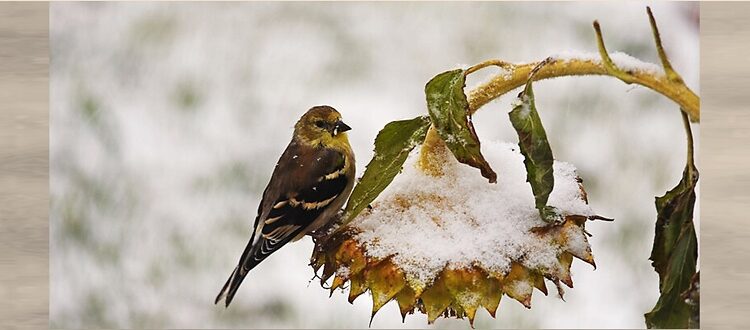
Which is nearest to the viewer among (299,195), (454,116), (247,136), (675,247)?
(454,116)

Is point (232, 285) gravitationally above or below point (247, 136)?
below

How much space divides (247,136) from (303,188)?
19 centimetres

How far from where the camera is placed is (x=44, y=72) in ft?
4.16

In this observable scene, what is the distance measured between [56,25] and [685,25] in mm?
902

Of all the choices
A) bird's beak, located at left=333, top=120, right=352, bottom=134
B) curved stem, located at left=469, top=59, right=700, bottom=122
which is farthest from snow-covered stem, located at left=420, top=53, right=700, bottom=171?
bird's beak, located at left=333, top=120, right=352, bottom=134

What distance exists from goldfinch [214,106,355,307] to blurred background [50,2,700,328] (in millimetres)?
30

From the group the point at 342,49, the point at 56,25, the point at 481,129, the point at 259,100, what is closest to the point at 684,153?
the point at 481,129

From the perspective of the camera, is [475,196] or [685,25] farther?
[685,25]

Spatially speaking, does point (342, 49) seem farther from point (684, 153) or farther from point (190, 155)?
point (684, 153)

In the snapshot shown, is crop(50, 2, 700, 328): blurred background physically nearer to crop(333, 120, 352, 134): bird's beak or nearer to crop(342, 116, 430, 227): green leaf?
crop(333, 120, 352, 134): bird's beak

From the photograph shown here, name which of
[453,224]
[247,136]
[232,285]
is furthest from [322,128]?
[453,224]

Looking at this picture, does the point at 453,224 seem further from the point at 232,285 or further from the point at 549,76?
the point at 232,285

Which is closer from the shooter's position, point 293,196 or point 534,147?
point 534,147

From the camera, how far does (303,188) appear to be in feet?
3.68
